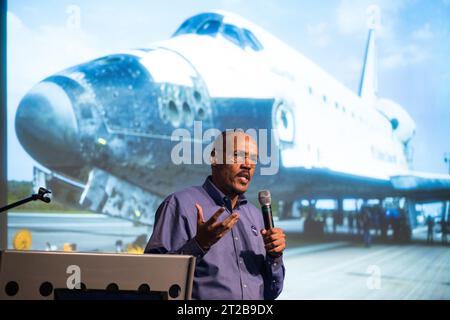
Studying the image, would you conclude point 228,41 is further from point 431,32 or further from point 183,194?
point 183,194

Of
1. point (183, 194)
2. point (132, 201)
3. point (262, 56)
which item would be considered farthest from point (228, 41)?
point (183, 194)

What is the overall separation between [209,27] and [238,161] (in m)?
2.73

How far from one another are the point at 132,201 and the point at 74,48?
46.2 inches

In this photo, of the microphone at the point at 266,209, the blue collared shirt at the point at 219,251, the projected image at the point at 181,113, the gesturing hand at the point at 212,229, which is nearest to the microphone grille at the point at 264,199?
the microphone at the point at 266,209

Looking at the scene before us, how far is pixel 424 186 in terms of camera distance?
371 centimetres

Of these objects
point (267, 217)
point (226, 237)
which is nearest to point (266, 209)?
point (267, 217)

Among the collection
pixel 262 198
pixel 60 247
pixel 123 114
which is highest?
pixel 123 114

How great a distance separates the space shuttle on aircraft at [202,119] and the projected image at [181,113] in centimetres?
1

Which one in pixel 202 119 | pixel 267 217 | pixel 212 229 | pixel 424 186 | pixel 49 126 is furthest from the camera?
pixel 424 186

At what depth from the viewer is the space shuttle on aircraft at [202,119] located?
3299mm

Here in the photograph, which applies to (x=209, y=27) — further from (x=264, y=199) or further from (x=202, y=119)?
(x=264, y=199)

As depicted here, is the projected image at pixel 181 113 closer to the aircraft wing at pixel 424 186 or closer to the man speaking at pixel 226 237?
the aircraft wing at pixel 424 186
